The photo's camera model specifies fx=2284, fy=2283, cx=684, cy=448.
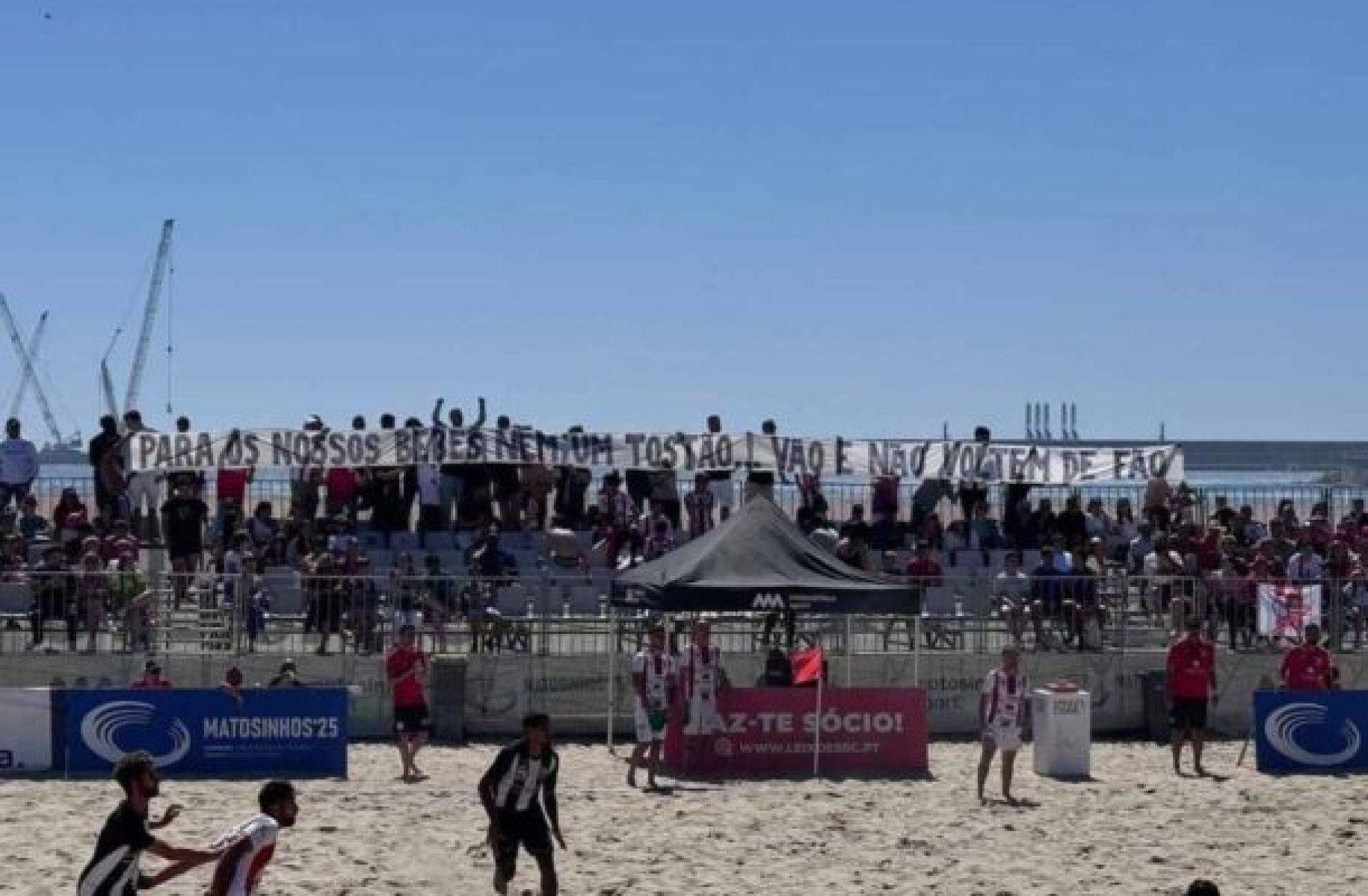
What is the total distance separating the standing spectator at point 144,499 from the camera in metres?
25.5

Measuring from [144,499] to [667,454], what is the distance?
5.97 m

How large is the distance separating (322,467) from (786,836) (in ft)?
36.5

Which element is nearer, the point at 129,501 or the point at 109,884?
the point at 109,884

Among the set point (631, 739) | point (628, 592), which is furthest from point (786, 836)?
point (631, 739)

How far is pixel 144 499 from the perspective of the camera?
84.9ft

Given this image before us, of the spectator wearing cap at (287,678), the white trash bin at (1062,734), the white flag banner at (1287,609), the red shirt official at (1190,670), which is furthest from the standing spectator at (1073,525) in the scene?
the spectator wearing cap at (287,678)

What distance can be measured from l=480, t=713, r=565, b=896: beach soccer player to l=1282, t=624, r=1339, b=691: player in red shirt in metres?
9.96

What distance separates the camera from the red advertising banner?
1955 centimetres

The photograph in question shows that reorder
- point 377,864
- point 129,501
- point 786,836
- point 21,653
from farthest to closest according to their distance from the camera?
point 129,501, point 21,653, point 786,836, point 377,864

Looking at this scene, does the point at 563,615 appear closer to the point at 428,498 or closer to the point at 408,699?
the point at 428,498

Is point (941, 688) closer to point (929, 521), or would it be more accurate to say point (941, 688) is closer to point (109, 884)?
point (929, 521)

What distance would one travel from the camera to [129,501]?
25.6 meters

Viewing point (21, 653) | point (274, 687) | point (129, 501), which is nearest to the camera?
point (274, 687)

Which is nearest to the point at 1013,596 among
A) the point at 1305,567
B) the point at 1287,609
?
the point at 1287,609
